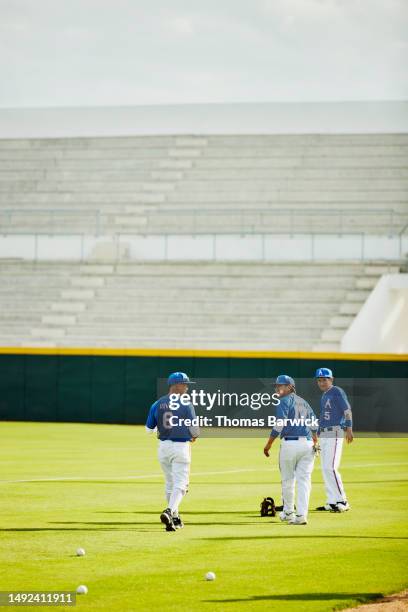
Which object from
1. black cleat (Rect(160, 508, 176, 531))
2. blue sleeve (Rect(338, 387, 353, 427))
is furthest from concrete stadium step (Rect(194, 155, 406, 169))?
black cleat (Rect(160, 508, 176, 531))

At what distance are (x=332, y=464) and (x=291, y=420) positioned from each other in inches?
63.9

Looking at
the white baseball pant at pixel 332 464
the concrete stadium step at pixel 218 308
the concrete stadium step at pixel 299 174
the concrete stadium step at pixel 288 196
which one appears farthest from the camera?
the concrete stadium step at pixel 299 174

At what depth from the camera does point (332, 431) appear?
16.1 m

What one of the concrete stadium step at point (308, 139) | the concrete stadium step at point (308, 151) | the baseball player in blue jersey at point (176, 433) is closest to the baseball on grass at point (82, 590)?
the baseball player in blue jersey at point (176, 433)

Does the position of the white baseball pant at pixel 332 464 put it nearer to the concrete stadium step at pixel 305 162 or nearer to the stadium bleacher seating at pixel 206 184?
the stadium bleacher seating at pixel 206 184

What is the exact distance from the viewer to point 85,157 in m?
47.2

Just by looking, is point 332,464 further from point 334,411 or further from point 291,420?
point 291,420

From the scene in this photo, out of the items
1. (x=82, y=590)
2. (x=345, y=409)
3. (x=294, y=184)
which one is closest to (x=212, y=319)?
(x=294, y=184)

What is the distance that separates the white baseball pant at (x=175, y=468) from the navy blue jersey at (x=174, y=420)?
10 centimetres

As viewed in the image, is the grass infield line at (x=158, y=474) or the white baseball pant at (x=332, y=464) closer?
the white baseball pant at (x=332, y=464)

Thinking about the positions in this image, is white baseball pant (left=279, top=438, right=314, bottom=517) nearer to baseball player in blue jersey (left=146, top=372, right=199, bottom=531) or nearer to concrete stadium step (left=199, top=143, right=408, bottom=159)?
baseball player in blue jersey (left=146, top=372, right=199, bottom=531)

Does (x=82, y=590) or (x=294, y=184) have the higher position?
(x=294, y=184)

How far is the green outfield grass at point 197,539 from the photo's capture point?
1016cm

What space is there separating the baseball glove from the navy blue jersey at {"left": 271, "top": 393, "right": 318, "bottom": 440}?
1.11 m
